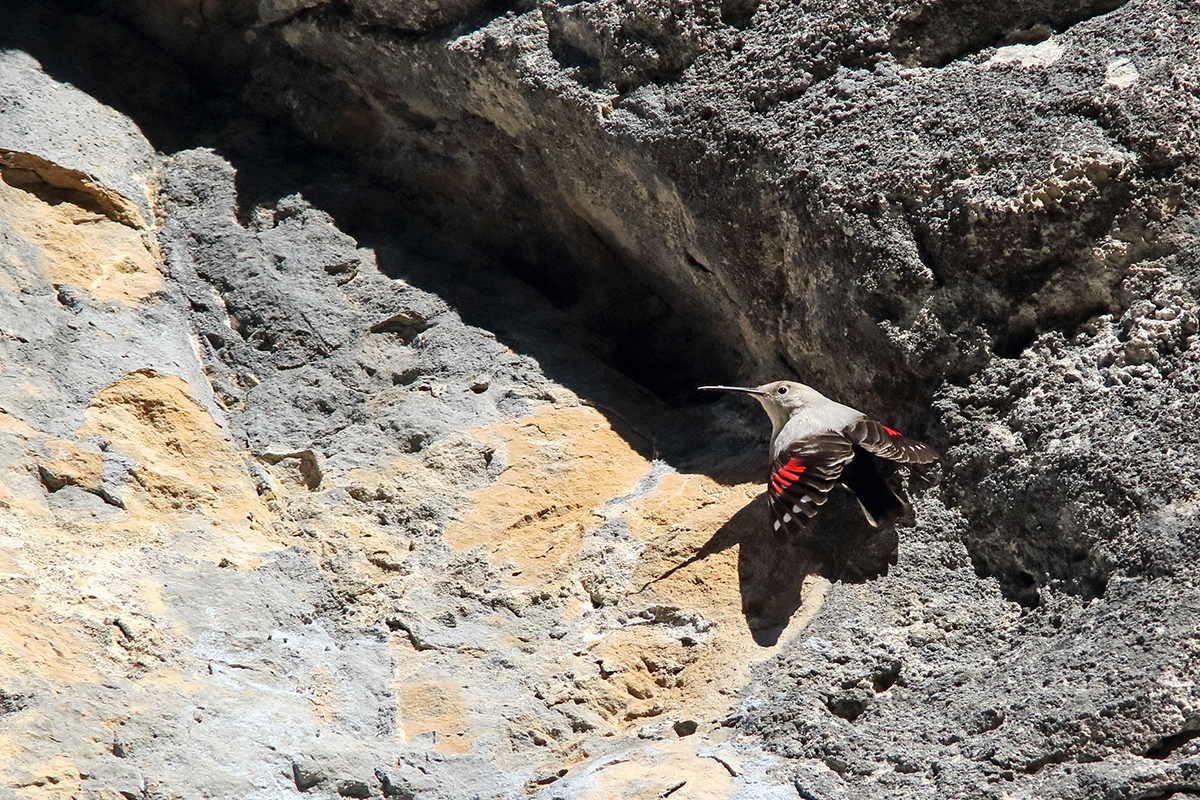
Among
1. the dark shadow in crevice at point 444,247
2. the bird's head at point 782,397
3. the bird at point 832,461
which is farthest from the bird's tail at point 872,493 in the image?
the dark shadow in crevice at point 444,247

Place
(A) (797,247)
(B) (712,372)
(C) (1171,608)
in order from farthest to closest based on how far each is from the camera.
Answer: (B) (712,372), (A) (797,247), (C) (1171,608)

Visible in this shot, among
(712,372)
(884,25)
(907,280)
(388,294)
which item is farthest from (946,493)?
(388,294)

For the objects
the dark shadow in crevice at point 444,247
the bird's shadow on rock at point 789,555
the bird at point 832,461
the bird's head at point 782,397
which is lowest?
the bird's shadow on rock at point 789,555

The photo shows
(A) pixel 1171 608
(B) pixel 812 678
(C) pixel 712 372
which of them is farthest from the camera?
(C) pixel 712 372

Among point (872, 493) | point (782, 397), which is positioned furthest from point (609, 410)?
point (872, 493)

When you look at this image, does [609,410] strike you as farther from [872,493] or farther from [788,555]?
[872,493]

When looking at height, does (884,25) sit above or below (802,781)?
above

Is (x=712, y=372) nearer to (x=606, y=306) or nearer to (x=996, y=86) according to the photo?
(x=606, y=306)

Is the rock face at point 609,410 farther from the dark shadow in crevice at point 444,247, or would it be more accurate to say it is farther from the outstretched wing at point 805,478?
the outstretched wing at point 805,478
